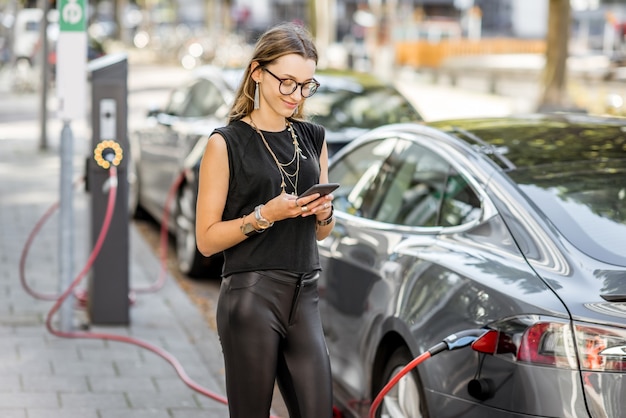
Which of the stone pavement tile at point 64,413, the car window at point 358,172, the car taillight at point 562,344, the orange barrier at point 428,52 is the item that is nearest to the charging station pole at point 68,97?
the stone pavement tile at point 64,413

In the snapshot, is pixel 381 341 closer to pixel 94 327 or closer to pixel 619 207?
pixel 619 207

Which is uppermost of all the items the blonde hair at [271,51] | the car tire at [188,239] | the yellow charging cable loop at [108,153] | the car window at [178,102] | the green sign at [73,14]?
the green sign at [73,14]

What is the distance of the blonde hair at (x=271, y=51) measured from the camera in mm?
3748

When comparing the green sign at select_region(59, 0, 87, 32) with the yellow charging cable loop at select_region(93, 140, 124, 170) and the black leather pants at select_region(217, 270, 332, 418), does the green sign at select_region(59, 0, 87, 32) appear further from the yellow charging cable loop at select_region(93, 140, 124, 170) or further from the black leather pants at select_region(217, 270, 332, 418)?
the black leather pants at select_region(217, 270, 332, 418)

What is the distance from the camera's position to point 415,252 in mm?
4828

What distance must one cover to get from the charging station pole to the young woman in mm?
3363

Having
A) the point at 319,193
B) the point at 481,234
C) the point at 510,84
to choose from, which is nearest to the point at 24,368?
the point at 481,234

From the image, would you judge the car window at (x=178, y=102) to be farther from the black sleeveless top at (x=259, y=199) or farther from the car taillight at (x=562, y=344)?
the car taillight at (x=562, y=344)

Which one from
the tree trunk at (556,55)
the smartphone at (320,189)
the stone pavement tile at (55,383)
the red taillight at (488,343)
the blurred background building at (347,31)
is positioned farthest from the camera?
the blurred background building at (347,31)

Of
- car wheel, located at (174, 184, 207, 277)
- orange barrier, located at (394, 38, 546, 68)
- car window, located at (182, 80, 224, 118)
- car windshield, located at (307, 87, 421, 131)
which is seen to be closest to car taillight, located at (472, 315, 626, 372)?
car wheel, located at (174, 184, 207, 277)

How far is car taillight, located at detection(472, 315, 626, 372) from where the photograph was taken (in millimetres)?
3688

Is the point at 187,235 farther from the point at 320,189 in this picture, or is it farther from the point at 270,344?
the point at 320,189

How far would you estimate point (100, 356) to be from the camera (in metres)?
6.69

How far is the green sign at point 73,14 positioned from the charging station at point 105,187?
0.28 m
